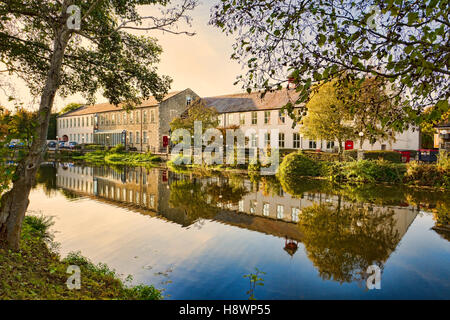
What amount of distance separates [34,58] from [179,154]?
21.8m

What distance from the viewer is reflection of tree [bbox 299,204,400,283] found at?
5496mm

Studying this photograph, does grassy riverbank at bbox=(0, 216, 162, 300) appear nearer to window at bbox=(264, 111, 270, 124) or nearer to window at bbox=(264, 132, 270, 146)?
window at bbox=(264, 132, 270, 146)

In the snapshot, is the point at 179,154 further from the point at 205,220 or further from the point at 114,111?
the point at 114,111

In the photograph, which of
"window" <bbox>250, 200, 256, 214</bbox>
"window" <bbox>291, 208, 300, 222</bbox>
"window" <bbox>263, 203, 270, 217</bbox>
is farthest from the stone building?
"window" <bbox>291, 208, 300, 222</bbox>

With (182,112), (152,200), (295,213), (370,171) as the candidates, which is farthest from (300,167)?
(182,112)

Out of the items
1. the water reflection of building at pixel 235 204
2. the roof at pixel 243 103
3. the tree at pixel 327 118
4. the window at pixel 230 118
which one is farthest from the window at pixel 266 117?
the water reflection of building at pixel 235 204

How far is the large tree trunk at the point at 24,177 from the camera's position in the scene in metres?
4.89

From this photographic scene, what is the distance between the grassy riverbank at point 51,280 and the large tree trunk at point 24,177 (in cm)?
36

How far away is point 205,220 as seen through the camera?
909 cm

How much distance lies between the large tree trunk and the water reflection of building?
4.68 metres

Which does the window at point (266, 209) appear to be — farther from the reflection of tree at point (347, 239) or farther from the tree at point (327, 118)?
the tree at point (327, 118)
